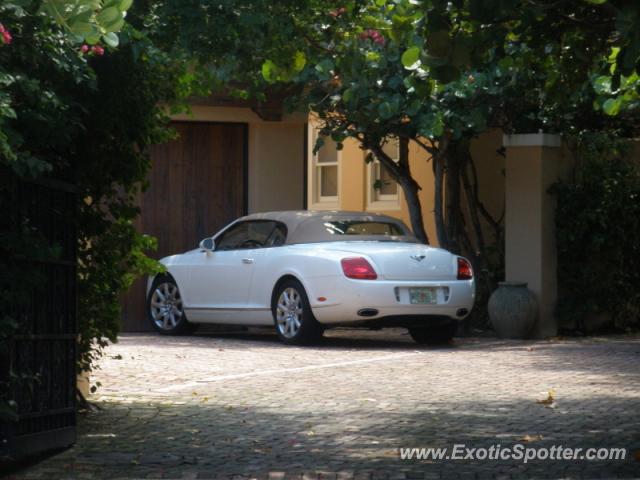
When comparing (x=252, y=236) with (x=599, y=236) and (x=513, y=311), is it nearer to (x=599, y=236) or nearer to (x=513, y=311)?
(x=513, y=311)

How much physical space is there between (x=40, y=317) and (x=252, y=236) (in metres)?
9.32

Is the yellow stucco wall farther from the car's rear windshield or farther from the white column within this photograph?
the car's rear windshield

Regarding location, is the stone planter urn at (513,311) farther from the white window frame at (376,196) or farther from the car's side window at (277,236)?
the white window frame at (376,196)

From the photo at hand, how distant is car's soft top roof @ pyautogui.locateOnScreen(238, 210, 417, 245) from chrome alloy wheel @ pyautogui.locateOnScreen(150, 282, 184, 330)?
176 cm

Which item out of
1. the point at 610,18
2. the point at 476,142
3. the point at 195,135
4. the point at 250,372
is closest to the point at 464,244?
the point at 476,142

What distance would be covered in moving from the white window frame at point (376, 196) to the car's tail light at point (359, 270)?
301 inches

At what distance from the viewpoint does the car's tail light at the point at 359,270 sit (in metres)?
15.2

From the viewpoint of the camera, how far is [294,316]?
52.2 feet

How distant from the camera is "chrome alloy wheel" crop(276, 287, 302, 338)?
1580 centimetres

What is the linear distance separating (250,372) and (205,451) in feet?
15.5

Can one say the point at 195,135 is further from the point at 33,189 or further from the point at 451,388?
the point at 33,189

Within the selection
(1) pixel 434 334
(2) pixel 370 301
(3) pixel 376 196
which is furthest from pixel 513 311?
(3) pixel 376 196

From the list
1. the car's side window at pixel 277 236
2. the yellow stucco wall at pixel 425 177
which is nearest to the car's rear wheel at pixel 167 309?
the car's side window at pixel 277 236

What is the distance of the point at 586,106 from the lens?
59.2 feet
